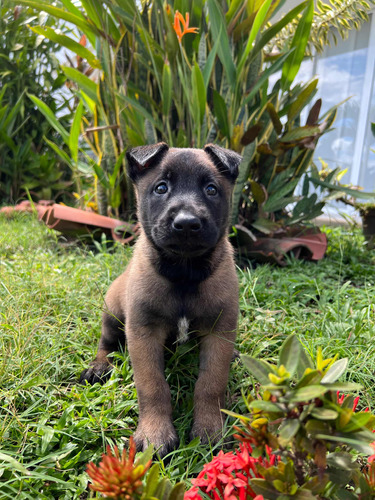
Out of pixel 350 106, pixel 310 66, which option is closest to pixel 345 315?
pixel 350 106

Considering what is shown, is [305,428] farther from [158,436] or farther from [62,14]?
[62,14]

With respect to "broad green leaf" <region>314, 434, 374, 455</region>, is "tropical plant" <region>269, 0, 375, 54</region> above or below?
above

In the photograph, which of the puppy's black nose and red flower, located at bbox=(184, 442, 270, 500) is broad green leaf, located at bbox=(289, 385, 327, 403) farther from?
the puppy's black nose

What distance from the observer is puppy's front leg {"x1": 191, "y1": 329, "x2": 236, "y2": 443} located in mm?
1475

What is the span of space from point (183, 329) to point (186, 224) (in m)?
0.43

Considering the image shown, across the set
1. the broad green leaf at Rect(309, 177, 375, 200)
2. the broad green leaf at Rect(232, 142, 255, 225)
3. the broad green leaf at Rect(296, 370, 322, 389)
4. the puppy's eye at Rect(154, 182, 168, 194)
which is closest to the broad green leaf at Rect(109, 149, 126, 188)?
the broad green leaf at Rect(232, 142, 255, 225)

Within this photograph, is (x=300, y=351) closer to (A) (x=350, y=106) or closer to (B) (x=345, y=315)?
(B) (x=345, y=315)

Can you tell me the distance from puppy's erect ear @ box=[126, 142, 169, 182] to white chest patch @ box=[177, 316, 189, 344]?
64 cm

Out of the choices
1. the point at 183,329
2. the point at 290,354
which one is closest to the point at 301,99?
the point at 183,329

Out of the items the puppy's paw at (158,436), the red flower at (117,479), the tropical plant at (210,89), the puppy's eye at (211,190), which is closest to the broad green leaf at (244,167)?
the tropical plant at (210,89)

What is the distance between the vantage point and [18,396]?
1.58 metres

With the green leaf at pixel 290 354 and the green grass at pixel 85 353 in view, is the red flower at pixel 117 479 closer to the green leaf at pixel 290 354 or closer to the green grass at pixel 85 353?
the green leaf at pixel 290 354

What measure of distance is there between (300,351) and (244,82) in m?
2.93

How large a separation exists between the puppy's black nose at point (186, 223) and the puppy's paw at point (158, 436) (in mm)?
655
